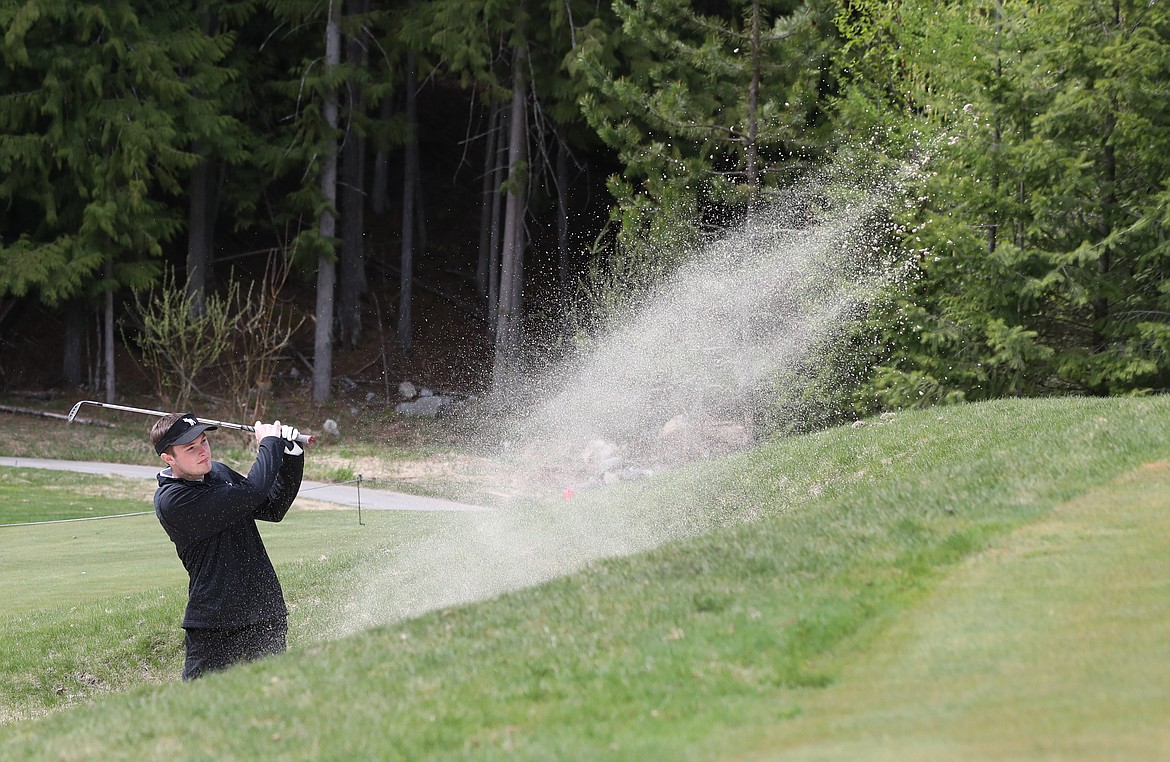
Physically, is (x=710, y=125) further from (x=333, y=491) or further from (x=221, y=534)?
(x=221, y=534)

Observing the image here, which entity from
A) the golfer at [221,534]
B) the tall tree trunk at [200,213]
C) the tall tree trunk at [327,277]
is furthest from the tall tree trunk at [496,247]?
the golfer at [221,534]

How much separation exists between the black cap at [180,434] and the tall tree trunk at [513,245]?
23.5 meters

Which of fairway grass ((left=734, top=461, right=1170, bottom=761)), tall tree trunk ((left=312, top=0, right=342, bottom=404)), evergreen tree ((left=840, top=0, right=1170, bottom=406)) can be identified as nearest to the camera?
fairway grass ((left=734, top=461, right=1170, bottom=761))

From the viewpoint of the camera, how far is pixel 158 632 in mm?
10125

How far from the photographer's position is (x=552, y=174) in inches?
1316

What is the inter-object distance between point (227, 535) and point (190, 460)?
1.56 ft

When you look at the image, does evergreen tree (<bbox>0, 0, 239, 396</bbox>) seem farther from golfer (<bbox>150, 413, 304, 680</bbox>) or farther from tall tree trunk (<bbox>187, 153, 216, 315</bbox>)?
golfer (<bbox>150, 413, 304, 680</bbox>)

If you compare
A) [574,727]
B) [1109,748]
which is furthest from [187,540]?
[1109,748]

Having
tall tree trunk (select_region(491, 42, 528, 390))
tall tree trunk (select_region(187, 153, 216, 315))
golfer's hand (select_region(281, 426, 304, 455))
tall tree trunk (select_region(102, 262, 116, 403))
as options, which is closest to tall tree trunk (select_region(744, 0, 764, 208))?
tall tree trunk (select_region(491, 42, 528, 390))

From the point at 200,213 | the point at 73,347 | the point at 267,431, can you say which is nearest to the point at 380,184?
the point at 200,213

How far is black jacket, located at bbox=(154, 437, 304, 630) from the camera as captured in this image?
267 inches

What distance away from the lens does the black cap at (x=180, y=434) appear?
267 inches

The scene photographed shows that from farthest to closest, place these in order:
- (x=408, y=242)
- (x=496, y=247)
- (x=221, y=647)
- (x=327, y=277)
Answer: (x=408, y=242) → (x=496, y=247) → (x=327, y=277) → (x=221, y=647)

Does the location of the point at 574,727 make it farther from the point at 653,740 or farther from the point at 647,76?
the point at 647,76
